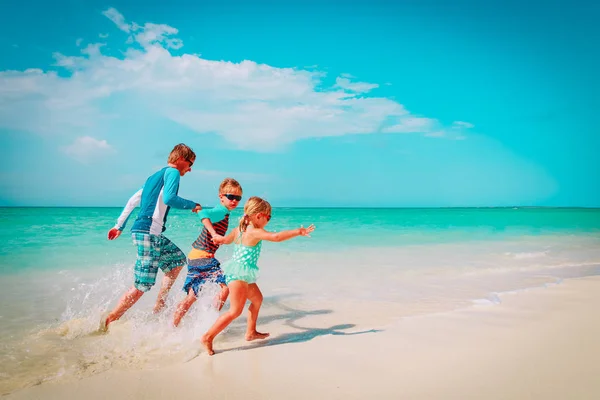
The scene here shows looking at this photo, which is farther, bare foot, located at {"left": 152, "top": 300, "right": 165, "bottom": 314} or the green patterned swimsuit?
bare foot, located at {"left": 152, "top": 300, "right": 165, "bottom": 314}

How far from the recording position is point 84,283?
646cm

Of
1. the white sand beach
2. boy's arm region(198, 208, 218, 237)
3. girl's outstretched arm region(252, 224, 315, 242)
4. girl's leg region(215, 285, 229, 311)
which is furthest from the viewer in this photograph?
girl's leg region(215, 285, 229, 311)

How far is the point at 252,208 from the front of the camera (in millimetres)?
3418

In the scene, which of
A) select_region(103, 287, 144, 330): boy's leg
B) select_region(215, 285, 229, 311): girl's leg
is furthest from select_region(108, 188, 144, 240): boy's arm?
select_region(215, 285, 229, 311): girl's leg

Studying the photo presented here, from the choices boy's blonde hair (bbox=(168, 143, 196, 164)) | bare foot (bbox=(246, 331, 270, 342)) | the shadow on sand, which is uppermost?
boy's blonde hair (bbox=(168, 143, 196, 164))

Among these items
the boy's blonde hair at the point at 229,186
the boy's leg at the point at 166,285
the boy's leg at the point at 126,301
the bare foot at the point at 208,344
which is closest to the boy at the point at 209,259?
the boy's blonde hair at the point at 229,186

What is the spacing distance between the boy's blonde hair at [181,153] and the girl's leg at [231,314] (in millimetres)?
1423

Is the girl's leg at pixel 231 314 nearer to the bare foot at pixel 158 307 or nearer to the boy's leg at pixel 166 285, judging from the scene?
the boy's leg at pixel 166 285

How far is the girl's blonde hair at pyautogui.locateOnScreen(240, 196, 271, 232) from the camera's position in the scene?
3406 mm

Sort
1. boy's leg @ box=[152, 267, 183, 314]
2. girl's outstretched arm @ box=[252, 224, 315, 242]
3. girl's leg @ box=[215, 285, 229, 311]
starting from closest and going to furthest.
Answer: girl's outstretched arm @ box=[252, 224, 315, 242]
girl's leg @ box=[215, 285, 229, 311]
boy's leg @ box=[152, 267, 183, 314]

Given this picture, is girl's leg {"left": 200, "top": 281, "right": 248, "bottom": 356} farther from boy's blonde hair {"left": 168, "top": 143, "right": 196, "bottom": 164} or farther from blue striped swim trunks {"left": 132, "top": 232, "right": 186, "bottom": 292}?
boy's blonde hair {"left": 168, "top": 143, "right": 196, "bottom": 164}

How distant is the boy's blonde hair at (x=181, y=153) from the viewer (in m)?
3.87

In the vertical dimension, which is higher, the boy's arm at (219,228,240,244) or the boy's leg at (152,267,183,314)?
the boy's arm at (219,228,240,244)

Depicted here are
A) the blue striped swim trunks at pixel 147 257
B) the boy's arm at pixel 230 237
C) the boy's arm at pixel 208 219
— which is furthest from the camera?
the blue striped swim trunks at pixel 147 257
